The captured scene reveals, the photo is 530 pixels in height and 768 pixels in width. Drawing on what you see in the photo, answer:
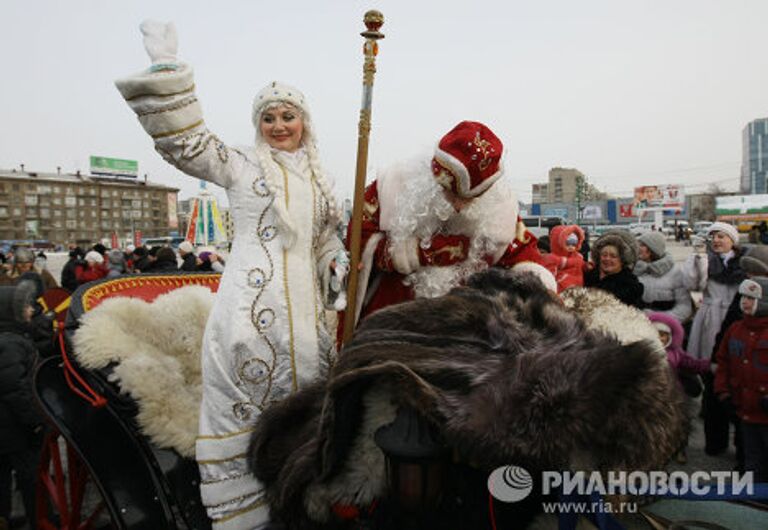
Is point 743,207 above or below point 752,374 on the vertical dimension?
above

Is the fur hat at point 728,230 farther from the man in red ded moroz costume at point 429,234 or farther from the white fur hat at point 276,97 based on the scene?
the white fur hat at point 276,97

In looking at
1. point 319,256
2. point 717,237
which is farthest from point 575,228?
point 319,256

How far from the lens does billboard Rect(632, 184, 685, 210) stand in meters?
53.5

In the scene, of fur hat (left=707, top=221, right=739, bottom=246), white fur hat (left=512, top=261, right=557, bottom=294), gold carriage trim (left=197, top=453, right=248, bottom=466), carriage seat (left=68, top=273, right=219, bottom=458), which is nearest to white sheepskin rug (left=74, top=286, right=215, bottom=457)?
carriage seat (left=68, top=273, right=219, bottom=458)

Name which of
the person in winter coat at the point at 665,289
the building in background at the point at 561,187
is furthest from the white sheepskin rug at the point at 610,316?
the building in background at the point at 561,187

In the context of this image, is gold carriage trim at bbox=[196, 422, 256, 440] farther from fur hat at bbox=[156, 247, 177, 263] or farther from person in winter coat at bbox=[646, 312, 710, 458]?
fur hat at bbox=[156, 247, 177, 263]

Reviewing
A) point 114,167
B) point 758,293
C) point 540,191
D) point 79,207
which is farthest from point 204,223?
point 79,207

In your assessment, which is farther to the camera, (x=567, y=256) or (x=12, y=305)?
(x=567, y=256)

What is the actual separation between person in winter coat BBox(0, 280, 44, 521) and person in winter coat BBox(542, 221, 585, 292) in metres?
4.08

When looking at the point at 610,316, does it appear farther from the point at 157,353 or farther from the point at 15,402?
the point at 15,402

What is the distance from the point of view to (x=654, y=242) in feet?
16.6

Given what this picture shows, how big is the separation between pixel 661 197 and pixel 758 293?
58.6 metres

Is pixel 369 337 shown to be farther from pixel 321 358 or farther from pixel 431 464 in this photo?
pixel 321 358

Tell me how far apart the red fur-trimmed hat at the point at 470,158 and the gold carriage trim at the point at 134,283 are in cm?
169
